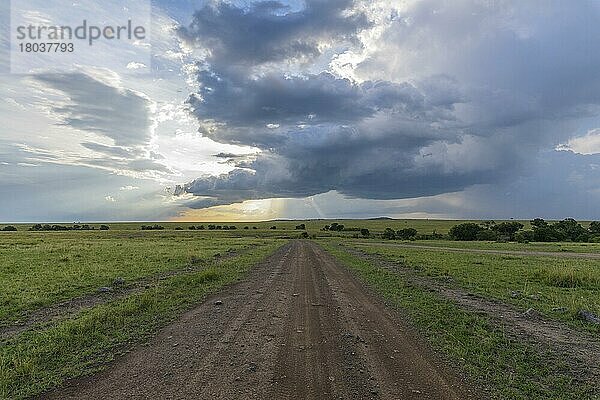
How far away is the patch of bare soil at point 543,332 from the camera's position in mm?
8414

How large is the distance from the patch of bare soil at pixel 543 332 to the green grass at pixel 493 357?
36 cm

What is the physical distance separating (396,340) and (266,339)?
2985mm

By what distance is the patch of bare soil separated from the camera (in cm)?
841

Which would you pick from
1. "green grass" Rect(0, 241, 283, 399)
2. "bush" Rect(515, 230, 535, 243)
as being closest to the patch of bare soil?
"green grass" Rect(0, 241, 283, 399)

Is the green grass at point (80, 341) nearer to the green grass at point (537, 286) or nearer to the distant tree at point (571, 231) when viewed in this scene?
the green grass at point (537, 286)

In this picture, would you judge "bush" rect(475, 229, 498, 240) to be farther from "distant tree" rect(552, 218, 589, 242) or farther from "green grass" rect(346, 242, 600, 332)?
"green grass" rect(346, 242, 600, 332)

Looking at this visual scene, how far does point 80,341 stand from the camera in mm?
9484

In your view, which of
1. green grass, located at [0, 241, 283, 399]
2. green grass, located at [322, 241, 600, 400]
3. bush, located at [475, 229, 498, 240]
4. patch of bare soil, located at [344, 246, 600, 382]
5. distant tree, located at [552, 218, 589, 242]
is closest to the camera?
green grass, located at [322, 241, 600, 400]

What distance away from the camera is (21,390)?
676 cm

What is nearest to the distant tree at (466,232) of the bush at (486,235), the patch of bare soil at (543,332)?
the bush at (486,235)

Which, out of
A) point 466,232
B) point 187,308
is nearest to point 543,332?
point 187,308

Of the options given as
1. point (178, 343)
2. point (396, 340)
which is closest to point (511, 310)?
point (396, 340)

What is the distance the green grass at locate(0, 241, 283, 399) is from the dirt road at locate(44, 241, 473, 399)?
546 millimetres

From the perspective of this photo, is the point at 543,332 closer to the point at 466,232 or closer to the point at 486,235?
the point at 486,235
